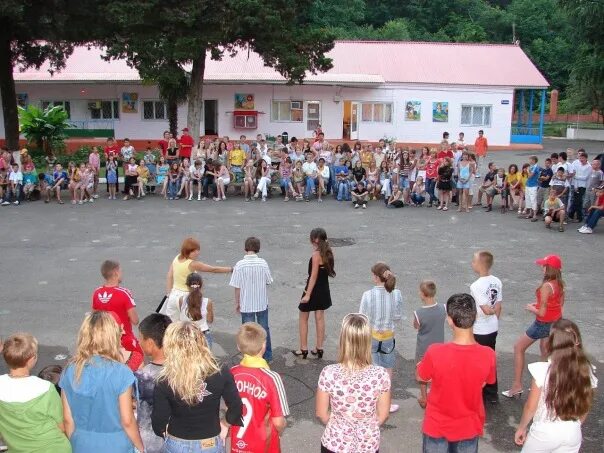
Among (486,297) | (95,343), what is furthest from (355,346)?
(486,297)

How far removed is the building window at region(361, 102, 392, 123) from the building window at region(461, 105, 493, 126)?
12.8 ft

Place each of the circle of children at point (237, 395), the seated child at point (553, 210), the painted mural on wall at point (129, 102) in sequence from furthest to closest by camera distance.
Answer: the painted mural on wall at point (129, 102)
the seated child at point (553, 210)
the circle of children at point (237, 395)

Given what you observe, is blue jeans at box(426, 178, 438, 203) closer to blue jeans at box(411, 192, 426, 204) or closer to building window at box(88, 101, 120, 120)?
blue jeans at box(411, 192, 426, 204)

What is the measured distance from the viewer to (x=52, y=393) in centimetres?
413

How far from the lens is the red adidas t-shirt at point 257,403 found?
13.7ft

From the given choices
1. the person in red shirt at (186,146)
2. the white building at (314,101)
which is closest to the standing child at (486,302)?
the person in red shirt at (186,146)

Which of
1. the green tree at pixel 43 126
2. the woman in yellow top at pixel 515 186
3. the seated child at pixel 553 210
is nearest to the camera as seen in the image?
A: the seated child at pixel 553 210

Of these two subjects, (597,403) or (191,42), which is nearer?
(597,403)

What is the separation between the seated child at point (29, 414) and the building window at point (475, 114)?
3243 centimetres

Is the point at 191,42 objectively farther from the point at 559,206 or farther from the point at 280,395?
the point at 280,395

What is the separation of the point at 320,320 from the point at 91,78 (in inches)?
1133

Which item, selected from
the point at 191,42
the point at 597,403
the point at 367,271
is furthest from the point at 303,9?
the point at 597,403

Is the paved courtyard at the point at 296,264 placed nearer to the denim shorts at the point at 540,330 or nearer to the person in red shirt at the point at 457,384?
the denim shorts at the point at 540,330

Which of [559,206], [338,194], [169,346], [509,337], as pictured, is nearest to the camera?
[169,346]
